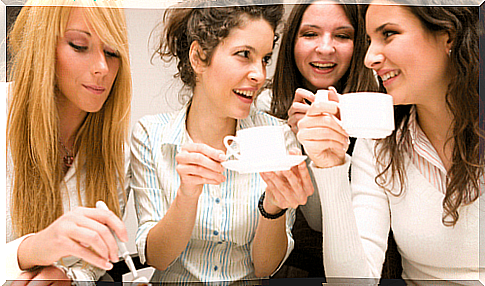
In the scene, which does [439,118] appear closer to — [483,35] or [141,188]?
[483,35]

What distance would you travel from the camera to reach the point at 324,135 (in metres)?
0.97

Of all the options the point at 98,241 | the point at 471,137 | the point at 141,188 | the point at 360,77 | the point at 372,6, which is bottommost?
the point at 98,241

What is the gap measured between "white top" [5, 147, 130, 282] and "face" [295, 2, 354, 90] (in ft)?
1.41

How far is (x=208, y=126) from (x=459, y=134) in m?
0.52

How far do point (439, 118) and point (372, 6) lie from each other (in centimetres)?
27

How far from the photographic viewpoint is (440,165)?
1.02 meters

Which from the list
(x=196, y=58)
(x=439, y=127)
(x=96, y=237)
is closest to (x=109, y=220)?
(x=96, y=237)

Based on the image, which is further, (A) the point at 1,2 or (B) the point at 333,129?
(A) the point at 1,2

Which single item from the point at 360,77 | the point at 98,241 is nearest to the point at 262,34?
the point at 360,77

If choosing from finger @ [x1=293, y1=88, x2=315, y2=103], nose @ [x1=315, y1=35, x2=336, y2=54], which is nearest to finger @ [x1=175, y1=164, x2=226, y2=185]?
finger @ [x1=293, y1=88, x2=315, y2=103]

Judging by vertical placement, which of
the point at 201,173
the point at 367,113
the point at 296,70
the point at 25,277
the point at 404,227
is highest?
the point at 296,70

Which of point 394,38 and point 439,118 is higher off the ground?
point 394,38

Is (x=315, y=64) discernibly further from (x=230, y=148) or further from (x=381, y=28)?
(x=230, y=148)

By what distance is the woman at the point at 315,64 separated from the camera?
39.9 inches
